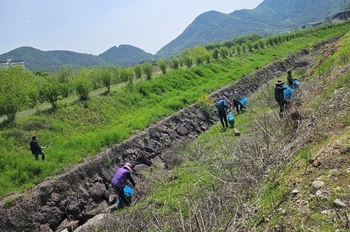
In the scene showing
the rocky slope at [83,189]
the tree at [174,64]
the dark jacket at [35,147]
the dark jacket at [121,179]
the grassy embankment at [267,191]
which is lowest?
the rocky slope at [83,189]

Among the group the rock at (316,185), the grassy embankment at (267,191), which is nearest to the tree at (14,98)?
the grassy embankment at (267,191)

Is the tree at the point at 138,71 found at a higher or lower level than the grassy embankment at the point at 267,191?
higher

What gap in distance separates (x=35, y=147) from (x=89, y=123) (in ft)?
15.0

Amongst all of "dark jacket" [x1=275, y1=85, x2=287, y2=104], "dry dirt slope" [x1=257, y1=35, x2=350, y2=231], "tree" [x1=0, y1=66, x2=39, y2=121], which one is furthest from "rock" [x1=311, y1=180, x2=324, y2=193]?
"tree" [x1=0, y1=66, x2=39, y2=121]

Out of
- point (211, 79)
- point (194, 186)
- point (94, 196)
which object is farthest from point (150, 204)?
point (211, 79)

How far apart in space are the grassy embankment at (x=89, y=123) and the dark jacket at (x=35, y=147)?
0.38 m

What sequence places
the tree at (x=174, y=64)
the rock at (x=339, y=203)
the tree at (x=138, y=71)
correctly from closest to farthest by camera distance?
1. the rock at (x=339, y=203)
2. the tree at (x=138, y=71)
3. the tree at (x=174, y=64)

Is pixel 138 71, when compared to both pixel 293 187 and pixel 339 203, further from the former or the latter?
pixel 339 203

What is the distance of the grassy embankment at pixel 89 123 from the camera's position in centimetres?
1295

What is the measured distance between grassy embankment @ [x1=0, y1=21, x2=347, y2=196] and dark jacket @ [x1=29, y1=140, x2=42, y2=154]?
0.38 metres

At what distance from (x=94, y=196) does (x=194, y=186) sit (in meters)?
5.47

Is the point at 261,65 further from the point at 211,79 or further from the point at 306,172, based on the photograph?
the point at 306,172

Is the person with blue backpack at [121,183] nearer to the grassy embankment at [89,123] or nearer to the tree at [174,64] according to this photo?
the grassy embankment at [89,123]

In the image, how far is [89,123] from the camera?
58.3ft
